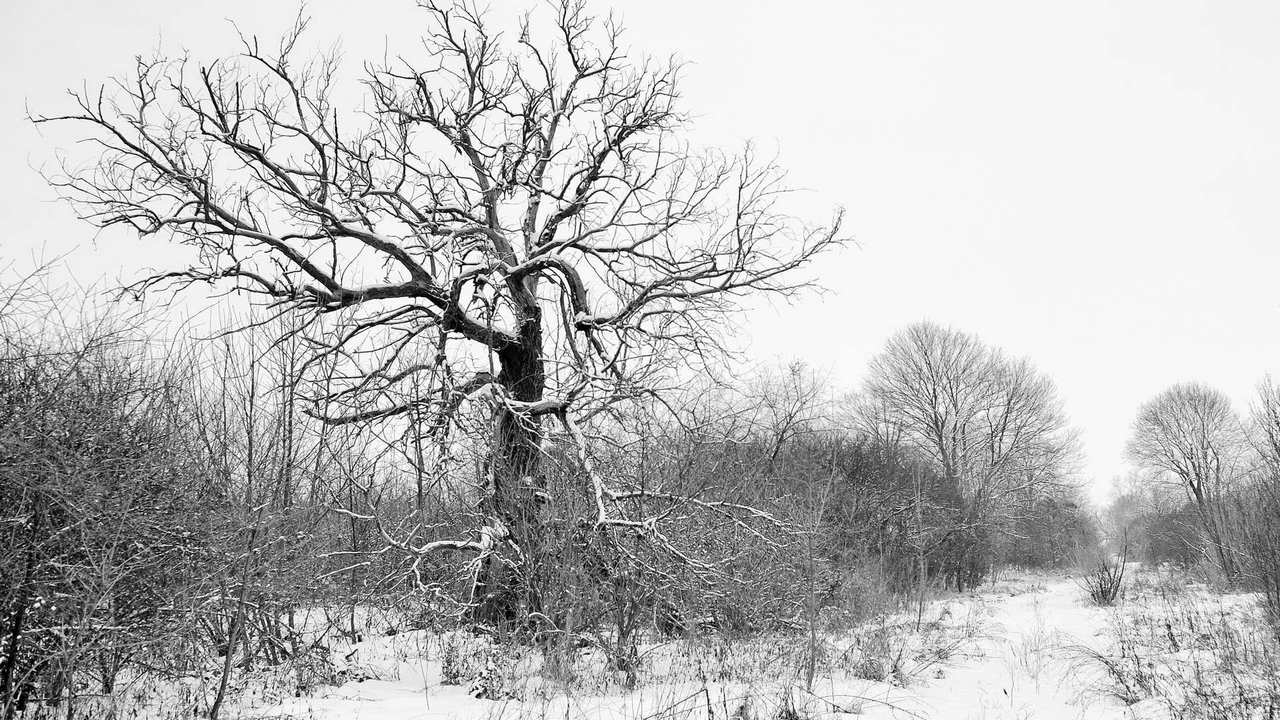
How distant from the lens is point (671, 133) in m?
13.3

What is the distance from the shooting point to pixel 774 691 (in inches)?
301

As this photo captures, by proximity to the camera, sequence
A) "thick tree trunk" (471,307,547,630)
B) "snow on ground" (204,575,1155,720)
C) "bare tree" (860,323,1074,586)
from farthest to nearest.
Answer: "bare tree" (860,323,1074,586) → "thick tree trunk" (471,307,547,630) → "snow on ground" (204,575,1155,720)

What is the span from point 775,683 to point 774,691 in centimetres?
52

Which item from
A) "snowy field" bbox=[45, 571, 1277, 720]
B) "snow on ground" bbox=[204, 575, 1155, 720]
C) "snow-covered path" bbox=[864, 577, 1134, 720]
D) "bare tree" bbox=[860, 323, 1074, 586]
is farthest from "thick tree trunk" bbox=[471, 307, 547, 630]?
"bare tree" bbox=[860, 323, 1074, 586]

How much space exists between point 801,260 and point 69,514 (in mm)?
10321

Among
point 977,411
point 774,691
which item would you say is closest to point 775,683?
point 774,691

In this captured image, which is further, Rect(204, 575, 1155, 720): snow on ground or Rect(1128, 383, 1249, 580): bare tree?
Rect(1128, 383, 1249, 580): bare tree

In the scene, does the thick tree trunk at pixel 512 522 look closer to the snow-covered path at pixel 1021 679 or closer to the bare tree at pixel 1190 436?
the snow-covered path at pixel 1021 679

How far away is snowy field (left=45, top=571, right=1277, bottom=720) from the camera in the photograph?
6812 millimetres

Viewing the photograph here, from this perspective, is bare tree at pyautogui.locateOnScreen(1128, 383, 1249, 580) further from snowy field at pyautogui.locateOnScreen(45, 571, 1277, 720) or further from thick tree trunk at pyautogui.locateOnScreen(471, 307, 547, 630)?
thick tree trunk at pyautogui.locateOnScreen(471, 307, 547, 630)

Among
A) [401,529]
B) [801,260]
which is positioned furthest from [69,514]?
[801,260]

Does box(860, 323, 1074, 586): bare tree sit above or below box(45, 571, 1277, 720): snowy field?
above

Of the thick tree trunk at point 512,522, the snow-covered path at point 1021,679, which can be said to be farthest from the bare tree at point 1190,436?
the thick tree trunk at point 512,522

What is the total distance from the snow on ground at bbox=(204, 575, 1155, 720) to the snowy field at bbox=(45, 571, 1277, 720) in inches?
1.2
